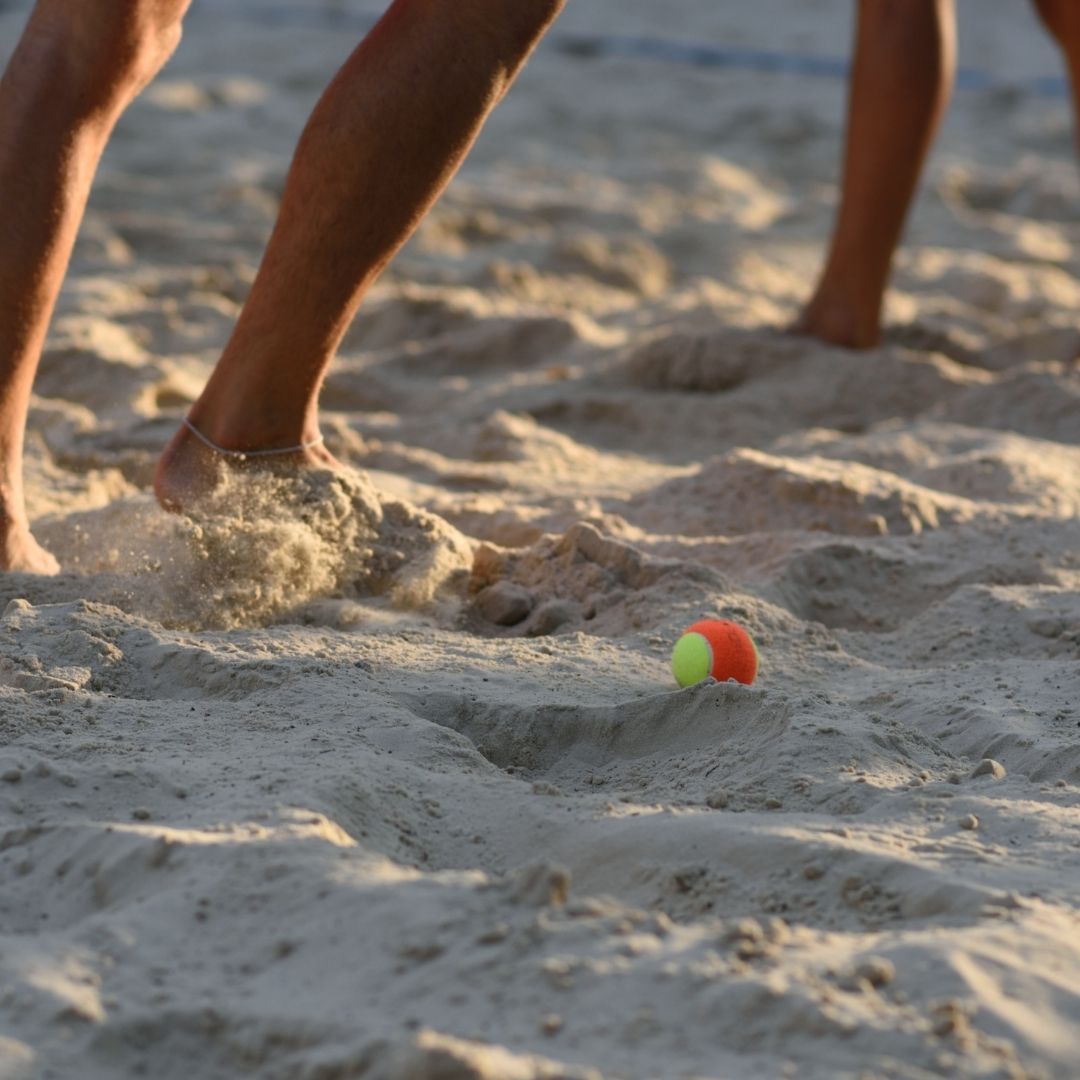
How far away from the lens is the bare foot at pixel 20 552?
6.87 feet

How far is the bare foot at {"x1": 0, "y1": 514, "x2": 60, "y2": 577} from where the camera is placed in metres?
2.09

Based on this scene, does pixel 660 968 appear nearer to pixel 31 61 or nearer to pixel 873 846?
pixel 873 846

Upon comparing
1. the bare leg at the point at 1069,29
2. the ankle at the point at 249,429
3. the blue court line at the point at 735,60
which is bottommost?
the ankle at the point at 249,429

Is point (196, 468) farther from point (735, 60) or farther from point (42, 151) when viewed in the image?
point (735, 60)

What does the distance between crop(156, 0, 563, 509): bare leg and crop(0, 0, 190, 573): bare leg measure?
0.71ft

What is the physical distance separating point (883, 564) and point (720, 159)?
15.1 feet

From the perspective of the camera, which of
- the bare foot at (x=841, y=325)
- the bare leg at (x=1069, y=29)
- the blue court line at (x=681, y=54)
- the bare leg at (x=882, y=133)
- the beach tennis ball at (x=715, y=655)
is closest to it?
the beach tennis ball at (x=715, y=655)

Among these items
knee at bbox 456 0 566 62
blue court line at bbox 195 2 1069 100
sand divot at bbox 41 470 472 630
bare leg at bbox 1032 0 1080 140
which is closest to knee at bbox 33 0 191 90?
knee at bbox 456 0 566 62

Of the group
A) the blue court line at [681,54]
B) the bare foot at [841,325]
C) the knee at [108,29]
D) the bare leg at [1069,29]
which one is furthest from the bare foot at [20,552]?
the blue court line at [681,54]

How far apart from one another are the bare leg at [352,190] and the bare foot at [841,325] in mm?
1831

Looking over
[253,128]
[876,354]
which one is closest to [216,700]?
[876,354]

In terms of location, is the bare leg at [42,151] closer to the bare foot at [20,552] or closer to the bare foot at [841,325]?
the bare foot at [20,552]

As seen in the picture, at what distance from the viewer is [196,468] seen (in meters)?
2.16

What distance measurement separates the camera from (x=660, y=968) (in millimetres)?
1183
